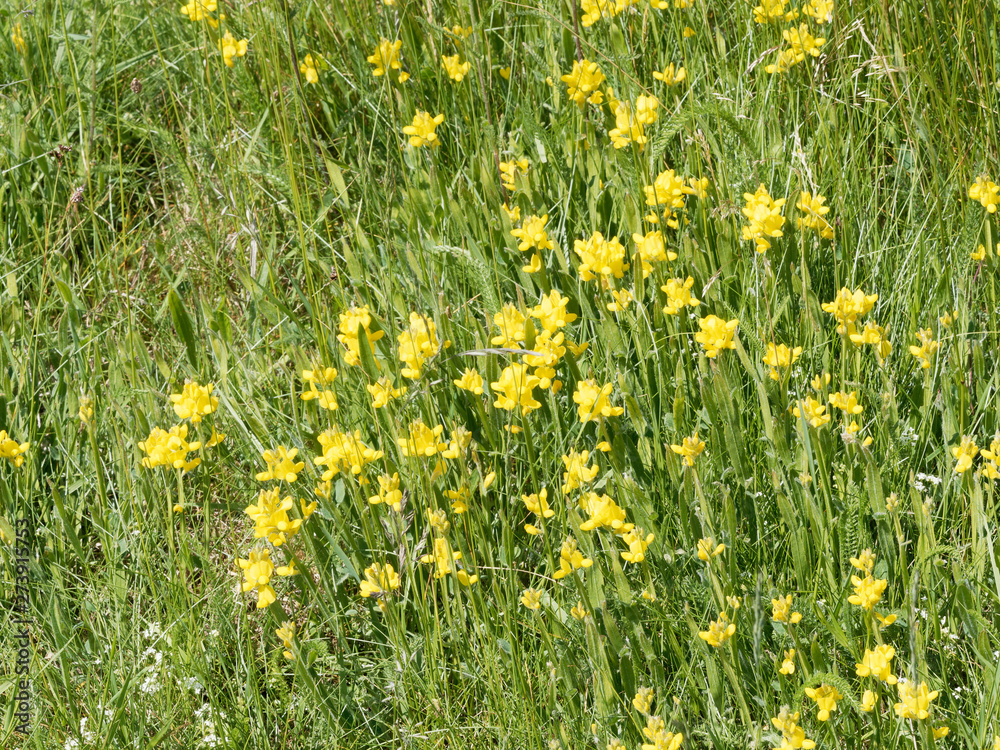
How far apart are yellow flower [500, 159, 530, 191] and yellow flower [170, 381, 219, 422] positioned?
3.00 ft

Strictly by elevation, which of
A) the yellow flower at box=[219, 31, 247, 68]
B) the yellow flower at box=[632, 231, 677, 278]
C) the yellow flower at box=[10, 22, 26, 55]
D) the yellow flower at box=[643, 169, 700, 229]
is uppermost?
the yellow flower at box=[10, 22, 26, 55]

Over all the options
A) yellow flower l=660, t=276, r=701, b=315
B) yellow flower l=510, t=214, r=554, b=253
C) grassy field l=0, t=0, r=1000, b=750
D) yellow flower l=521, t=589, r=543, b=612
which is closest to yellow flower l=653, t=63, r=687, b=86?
grassy field l=0, t=0, r=1000, b=750

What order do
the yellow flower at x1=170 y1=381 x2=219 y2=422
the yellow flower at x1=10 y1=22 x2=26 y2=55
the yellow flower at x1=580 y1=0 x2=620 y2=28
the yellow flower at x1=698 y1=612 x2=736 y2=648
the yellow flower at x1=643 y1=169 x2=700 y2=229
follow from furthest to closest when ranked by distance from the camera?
the yellow flower at x1=10 y1=22 x2=26 y2=55 → the yellow flower at x1=580 y1=0 x2=620 y2=28 → the yellow flower at x1=643 y1=169 x2=700 y2=229 → the yellow flower at x1=170 y1=381 x2=219 y2=422 → the yellow flower at x1=698 y1=612 x2=736 y2=648

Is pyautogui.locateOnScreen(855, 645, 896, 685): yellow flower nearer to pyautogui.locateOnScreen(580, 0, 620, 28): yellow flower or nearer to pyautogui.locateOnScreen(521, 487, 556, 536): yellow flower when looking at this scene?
pyautogui.locateOnScreen(521, 487, 556, 536): yellow flower

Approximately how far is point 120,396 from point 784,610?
5.48 feet

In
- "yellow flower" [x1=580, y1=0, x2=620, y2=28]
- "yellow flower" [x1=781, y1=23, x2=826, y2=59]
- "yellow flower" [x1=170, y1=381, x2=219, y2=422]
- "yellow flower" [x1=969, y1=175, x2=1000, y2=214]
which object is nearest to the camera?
"yellow flower" [x1=170, y1=381, x2=219, y2=422]

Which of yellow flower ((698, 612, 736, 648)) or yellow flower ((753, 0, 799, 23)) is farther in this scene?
yellow flower ((753, 0, 799, 23))

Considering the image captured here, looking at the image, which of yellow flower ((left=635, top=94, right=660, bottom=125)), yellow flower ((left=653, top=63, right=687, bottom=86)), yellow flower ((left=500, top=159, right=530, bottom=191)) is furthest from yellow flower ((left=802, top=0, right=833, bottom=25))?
yellow flower ((left=500, top=159, right=530, bottom=191))

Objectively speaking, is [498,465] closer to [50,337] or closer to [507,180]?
[507,180]

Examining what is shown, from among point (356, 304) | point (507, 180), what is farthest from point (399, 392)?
point (507, 180)

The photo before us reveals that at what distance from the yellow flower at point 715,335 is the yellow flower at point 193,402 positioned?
1.04m

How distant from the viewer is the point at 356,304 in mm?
2488

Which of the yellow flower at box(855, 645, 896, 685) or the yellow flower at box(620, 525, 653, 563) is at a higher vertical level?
the yellow flower at box(620, 525, 653, 563)

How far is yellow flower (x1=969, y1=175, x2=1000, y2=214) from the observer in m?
2.20
